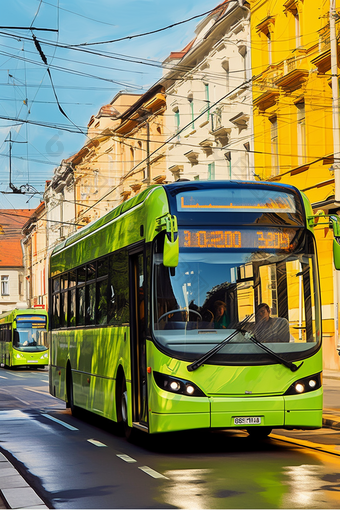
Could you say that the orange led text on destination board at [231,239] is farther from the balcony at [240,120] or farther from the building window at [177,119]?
the building window at [177,119]

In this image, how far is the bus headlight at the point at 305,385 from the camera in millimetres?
10758

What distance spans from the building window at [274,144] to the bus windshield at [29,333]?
18.6 meters

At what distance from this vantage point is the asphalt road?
25.6 ft

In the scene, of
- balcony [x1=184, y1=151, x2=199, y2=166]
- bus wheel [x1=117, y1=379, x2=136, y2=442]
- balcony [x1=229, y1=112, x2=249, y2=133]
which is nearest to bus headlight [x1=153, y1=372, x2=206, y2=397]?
bus wheel [x1=117, y1=379, x2=136, y2=442]

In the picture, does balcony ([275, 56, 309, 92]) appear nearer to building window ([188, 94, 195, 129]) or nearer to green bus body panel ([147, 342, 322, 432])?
building window ([188, 94, 195, 129])

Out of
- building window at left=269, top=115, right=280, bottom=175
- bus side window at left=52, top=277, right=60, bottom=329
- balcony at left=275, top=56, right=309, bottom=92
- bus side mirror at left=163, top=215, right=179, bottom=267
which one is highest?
balcony at left=275, top=56, right=309, bottom=92

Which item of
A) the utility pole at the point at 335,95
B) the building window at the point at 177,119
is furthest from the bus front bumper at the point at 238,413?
the building window at the point at 177,119

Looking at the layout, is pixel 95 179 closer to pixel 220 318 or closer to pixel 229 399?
pixel 220 318

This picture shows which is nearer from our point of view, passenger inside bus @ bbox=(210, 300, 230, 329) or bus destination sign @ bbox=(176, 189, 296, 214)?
passenger inside bus @ bbox=(210, 300, 230, 329)

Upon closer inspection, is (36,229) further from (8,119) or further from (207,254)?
(207,254)

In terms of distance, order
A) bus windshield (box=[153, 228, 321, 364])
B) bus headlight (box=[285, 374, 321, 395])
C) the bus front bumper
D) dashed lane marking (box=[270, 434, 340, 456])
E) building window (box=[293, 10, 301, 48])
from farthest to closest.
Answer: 1. building window (box=[293, 10, 301, 48])
2. dashed lane marking (box=[270, 434, 340, 456])
3. bus headlight (box=[285, 374, 321, 395])
4. bus windshield (box=[153, 228, 321, 364])
5. the bus front bumper

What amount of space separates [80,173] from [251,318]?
5894cm

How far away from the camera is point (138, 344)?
11.8m

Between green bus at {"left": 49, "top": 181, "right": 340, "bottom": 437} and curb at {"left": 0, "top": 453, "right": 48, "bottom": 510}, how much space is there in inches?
81.0
